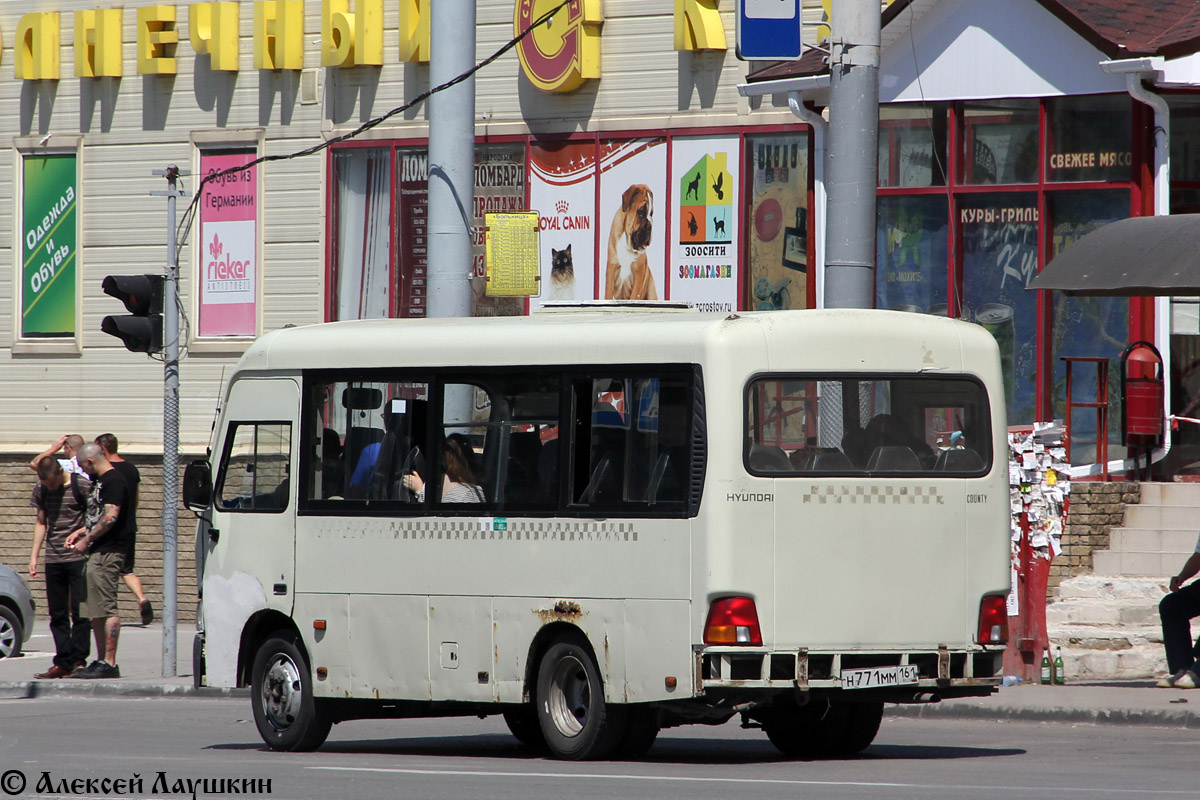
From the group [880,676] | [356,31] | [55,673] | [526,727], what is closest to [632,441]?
[880,676]

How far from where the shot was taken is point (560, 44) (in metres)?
21.0

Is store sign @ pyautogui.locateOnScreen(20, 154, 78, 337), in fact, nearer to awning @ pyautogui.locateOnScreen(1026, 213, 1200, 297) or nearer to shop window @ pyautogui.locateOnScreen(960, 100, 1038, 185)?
shop window @ pyautogui.locateOnScreen(960, 100, 1038, 185)

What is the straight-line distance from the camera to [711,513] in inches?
400

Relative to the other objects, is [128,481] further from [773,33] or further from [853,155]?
[853,155]

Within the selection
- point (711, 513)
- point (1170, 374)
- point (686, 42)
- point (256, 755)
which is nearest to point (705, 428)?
point (711, 513)

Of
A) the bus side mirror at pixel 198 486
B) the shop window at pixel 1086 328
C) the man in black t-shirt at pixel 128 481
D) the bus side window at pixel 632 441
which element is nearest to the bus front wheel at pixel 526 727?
the bus side window at pixel 632 441

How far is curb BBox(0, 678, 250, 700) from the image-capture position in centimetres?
1577

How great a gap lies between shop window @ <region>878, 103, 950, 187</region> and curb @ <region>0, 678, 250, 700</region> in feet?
26.5

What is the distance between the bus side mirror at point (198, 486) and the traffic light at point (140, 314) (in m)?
4.24

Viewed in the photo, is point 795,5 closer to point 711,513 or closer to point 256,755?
point 711,513

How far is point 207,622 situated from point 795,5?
6287 mm

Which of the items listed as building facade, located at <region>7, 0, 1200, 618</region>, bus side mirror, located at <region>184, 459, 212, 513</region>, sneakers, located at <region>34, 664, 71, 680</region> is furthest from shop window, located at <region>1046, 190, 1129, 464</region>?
sneakers, located at <region>34, 664, 71, 680</region>

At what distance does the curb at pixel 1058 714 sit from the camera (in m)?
12.8

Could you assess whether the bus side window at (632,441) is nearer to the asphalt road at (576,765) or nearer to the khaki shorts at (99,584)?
the asphalt road at (576,765)
